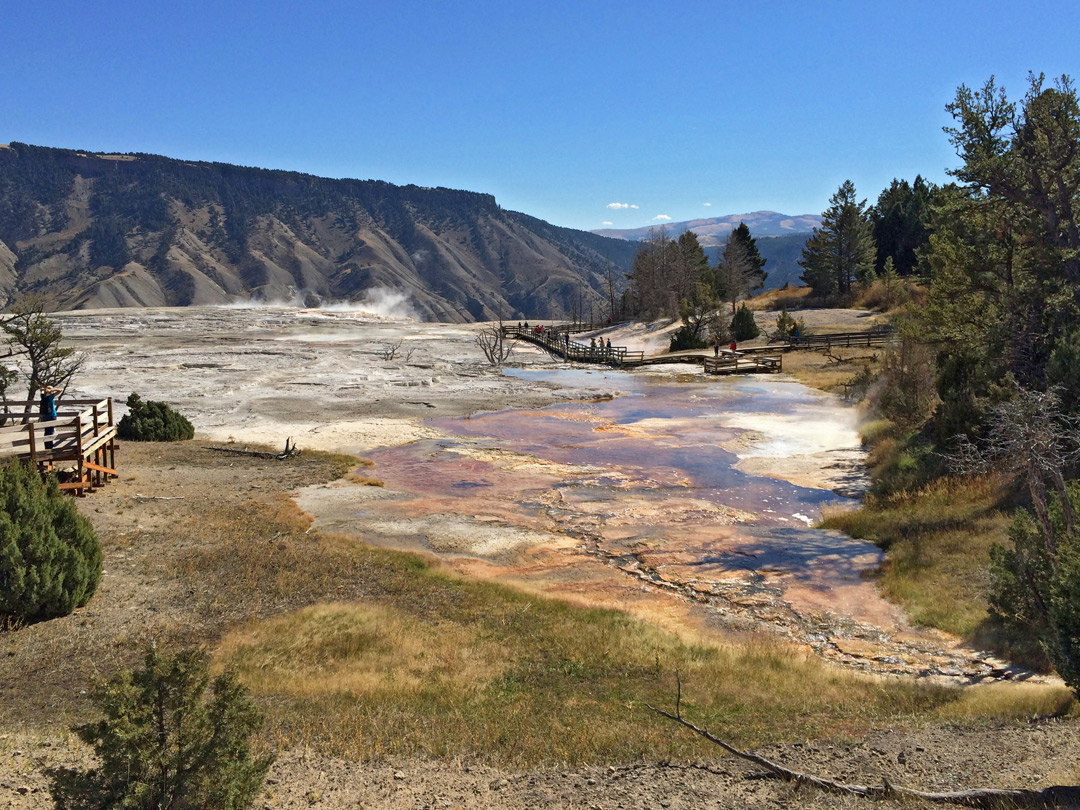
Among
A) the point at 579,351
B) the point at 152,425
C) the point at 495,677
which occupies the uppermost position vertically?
the point at 579,351

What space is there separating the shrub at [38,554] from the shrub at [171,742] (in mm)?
6093

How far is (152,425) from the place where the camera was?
27109 millimetres

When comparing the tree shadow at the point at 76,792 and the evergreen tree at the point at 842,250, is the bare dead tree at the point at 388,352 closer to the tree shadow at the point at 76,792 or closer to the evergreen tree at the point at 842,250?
the evergreen tree at the point at 842,250

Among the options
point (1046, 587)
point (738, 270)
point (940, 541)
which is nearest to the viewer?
point (1046, 587)

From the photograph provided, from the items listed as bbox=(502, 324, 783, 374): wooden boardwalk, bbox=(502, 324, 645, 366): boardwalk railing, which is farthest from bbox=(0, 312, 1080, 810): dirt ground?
bbox=(502, 324, 645, 366): boardwalk railing

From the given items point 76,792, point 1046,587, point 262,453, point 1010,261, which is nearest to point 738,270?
point 1010,261

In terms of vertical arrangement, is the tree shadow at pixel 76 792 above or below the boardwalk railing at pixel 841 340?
below

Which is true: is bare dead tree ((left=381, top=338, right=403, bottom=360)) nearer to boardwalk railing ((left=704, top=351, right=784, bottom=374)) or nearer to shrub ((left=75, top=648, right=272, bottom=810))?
boardwalk railing ((left=704, top=351, right=784, bottom=374))

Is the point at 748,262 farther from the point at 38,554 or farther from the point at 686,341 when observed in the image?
the point at 38,554

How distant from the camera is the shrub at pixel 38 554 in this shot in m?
11.2

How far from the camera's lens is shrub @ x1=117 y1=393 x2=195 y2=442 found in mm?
26984

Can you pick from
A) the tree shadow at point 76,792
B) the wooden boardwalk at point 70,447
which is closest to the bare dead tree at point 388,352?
the wooden boardwalk at point 70,447

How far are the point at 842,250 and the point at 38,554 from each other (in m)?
79.4

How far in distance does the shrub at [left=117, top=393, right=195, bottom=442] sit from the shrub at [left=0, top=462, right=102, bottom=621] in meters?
15.2
